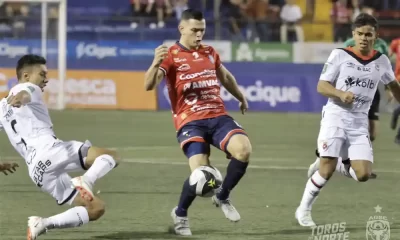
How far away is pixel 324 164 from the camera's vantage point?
31.0ft

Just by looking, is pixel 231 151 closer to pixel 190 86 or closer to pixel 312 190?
pixel 190 86

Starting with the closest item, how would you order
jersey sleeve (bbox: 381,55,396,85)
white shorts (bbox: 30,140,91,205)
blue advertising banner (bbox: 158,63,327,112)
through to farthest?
1. white shorts (bbox: 30,140,91,205)
2. jersey sleeve (bbox: 381,55,396,85)
3. blue advertising banner (bbox: 158,63,327,112)

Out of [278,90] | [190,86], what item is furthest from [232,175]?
[278,90]

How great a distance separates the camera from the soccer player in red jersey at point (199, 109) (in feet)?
29.8

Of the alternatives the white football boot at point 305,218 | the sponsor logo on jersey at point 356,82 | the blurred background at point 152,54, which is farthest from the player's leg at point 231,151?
the blurred background at point 152,54

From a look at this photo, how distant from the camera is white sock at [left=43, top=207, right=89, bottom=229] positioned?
26.7 ft

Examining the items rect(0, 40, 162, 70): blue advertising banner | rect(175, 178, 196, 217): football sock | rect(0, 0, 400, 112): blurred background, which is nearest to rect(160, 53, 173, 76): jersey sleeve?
rect(175, 178, 196, 217): football sock

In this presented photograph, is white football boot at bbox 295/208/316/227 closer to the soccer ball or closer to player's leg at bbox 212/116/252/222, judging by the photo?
player's leg at bbox 212/116/252/222

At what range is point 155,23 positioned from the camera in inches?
1071

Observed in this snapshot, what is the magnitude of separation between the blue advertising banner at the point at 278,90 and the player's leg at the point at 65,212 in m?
16.3

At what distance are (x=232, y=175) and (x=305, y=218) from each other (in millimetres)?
802

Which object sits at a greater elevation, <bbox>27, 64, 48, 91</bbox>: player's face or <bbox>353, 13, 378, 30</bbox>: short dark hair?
<bbox>353, 13, 378, 30</bbox>: short dark hair

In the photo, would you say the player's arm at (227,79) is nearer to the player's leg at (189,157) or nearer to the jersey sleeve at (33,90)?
the player's leg at (189,157)
